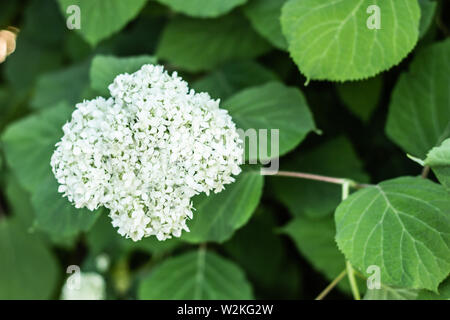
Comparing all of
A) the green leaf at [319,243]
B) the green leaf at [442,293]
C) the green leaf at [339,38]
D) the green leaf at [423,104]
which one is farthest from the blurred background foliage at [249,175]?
the green leaf at [442,293]

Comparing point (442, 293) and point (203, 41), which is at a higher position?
point (203, 41)

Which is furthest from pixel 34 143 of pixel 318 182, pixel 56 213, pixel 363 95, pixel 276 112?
pixel 363 95

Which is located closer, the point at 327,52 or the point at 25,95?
the point at 327,52

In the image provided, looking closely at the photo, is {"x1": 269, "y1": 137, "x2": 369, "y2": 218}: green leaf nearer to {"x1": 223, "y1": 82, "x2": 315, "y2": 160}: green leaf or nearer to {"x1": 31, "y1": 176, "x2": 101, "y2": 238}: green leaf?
{"x1": 223, "y1": 82, "x2": 315, "y2": 160}: green leaf

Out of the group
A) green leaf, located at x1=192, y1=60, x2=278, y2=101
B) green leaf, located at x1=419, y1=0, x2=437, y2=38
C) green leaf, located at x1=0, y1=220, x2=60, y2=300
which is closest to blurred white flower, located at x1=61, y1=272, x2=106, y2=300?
green leaf, located at x1=0, y1=220, x2=60, y2=300

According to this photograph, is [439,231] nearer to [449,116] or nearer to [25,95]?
[449,116]

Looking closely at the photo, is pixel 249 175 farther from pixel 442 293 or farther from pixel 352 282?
pixel 442 293
